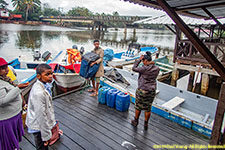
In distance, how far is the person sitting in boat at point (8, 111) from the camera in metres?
1.87

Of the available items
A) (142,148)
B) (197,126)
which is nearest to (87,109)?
(142,148)

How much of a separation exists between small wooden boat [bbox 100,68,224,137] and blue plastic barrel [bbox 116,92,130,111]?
2.48 ft

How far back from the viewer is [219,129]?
1.54 meters

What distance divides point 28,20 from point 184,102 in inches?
2910

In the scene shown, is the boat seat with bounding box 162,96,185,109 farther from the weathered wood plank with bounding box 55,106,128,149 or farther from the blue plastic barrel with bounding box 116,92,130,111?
the weathered wood plank with bounding box 55,106,128,149

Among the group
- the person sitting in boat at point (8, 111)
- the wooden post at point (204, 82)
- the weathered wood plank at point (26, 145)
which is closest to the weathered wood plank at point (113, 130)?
the weathered wood plank at point (26, 145)

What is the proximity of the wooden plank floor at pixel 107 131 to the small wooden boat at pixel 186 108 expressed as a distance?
18 centimetres

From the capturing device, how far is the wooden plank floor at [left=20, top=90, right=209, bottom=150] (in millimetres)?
2873

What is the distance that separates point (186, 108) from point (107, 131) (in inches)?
126

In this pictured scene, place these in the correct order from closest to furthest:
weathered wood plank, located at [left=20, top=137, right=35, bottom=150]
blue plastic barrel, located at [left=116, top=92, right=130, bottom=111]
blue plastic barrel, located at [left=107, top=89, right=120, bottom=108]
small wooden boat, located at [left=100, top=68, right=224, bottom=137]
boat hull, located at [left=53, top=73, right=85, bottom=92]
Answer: weathered wood plank, located at [left=20, top=137, right=35, bottom=150]
small wooden boat, located at [left=100, top=68, right=224, bottom=137]
blue plastic barrel, located at [left=116, top=92, right=130, bottom=111]
blue plastic barrel, located at [left=107, top=89, right=120, bottom=108]
boat hull, located at [left=53, top=73, right=85, bottom=92]

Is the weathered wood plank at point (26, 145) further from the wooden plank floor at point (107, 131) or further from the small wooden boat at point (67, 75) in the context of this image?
the small wooden boat at point (67, 75)

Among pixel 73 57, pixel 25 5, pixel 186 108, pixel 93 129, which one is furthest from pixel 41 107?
pixel 25 5

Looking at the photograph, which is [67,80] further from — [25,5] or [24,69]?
[25,5]

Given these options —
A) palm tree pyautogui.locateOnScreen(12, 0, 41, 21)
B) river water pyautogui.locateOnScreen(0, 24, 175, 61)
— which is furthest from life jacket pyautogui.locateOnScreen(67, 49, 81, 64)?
palm tree pyautogui.locateOnScreen(12, 0, 41, 21)
